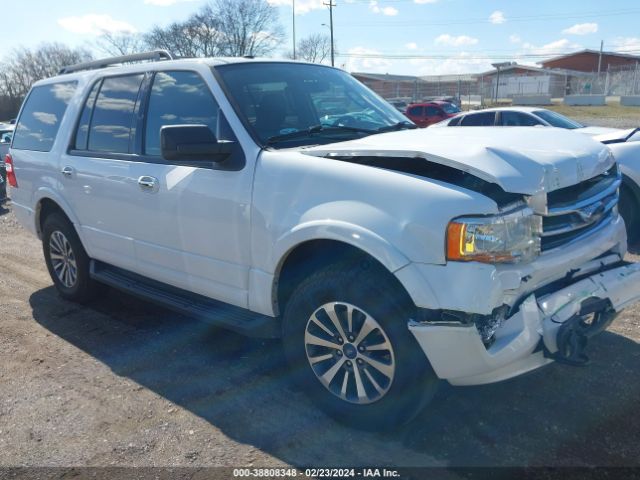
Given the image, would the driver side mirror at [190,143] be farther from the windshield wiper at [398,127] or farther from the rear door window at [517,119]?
the rear door window at [517,119]

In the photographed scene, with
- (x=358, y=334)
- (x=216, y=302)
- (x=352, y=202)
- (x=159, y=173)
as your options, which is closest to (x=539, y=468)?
(x=358, y=334)

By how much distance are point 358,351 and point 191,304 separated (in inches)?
56.6

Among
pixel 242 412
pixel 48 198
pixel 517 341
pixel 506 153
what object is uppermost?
pixel 506 153

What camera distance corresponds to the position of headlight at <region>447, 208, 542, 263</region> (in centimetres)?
260

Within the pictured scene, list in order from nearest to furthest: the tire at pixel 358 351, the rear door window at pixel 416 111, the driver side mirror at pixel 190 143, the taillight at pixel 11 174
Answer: the tire at pixel 358 351 → the driver side mirror at pixel 190 143 → the taillight at pixel 11 174 → the rear door window at pixel 416 111

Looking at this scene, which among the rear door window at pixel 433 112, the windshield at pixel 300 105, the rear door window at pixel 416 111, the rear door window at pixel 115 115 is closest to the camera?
the windshield at pixel 300 105

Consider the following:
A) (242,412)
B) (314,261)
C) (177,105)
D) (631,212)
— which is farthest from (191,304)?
(631,212)

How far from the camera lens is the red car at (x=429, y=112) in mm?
23422

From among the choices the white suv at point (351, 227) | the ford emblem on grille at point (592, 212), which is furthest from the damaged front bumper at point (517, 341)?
the ford emblem on grille at point (592, 212)

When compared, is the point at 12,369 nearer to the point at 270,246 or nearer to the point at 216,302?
the point at 216,302

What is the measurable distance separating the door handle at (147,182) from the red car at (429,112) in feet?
67.1

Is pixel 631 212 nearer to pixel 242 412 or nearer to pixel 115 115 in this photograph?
pixel 242 412

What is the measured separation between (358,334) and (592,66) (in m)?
83.0

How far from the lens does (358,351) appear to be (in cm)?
305
